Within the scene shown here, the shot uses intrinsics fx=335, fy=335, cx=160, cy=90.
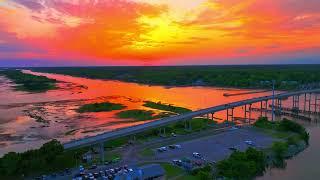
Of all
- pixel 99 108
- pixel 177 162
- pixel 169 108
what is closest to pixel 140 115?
pixel 169 108

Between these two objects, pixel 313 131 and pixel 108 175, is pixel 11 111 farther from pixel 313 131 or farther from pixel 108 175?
pixel 313 131

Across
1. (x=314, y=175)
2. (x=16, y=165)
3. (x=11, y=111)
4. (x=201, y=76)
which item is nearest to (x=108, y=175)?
(x=16, y=165)

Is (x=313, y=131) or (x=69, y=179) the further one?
(x=313, y=131)

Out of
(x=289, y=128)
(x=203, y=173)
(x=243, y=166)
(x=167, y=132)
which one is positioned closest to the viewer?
(x=203, y=173)

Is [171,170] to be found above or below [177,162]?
below

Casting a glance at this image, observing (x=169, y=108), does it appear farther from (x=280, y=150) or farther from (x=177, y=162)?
(x=177, y=162)

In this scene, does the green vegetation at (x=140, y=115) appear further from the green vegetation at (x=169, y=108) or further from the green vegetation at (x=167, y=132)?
the green vegetation at (x=167, y=132)

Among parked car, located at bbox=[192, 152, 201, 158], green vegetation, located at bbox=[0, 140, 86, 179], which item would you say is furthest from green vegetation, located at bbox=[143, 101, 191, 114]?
green vegetation, located at bbox=[0, 140, 86, 179]

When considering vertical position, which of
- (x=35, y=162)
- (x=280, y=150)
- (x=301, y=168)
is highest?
(x=35, y=162)
